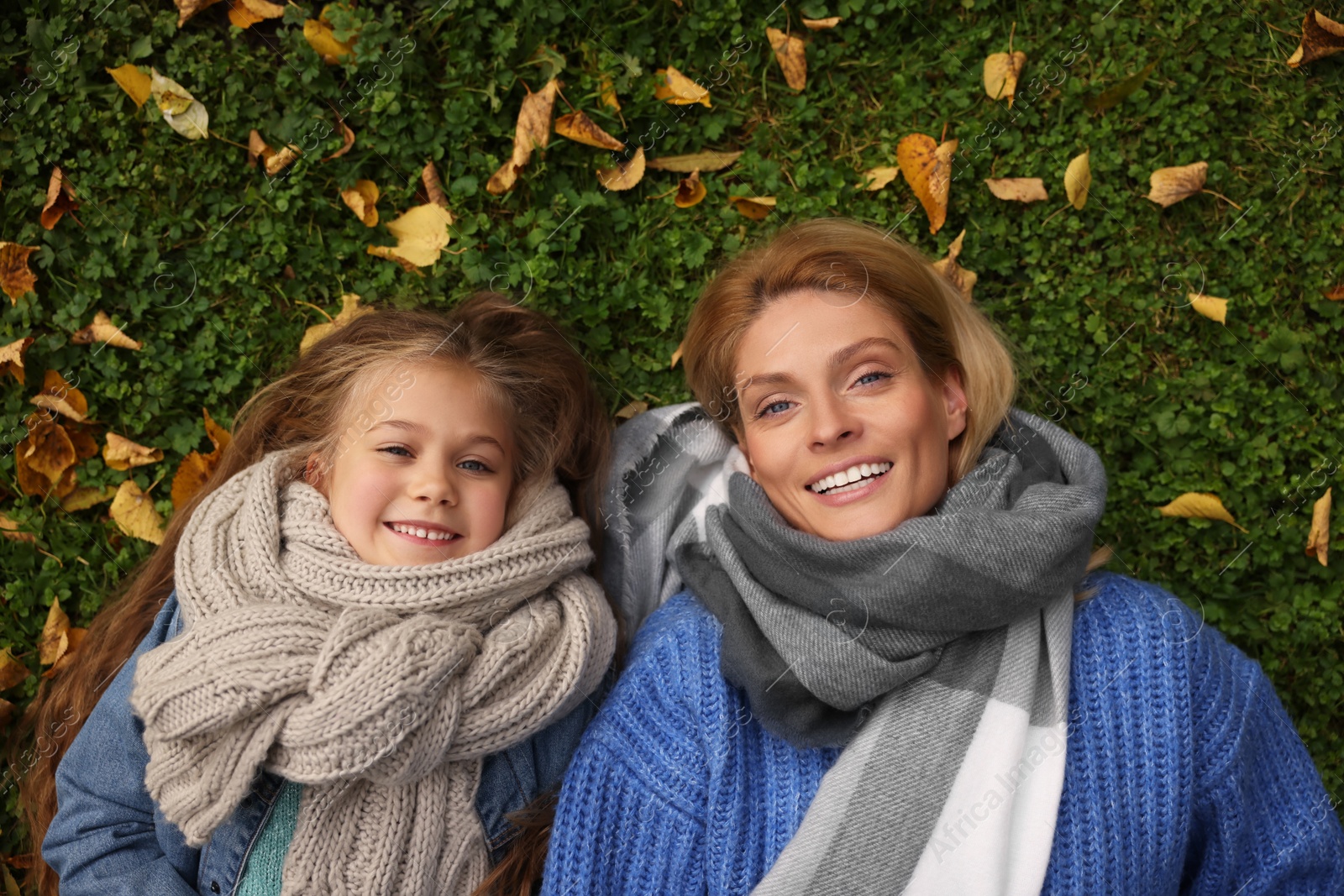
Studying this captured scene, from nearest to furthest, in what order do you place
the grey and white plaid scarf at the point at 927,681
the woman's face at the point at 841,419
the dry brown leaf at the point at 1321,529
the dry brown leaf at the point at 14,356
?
1. the grey and white plaid scarf at the point at 927,681
2. the woman's face at the point at 841,419
3. the dry brown leaf at the point at 1321,529
4. the dry brown leaf at the point at 14,356

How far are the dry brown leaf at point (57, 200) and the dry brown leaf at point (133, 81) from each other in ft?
1.16

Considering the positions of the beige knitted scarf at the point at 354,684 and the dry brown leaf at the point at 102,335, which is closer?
the beige knitted scarf at the point at 354,684

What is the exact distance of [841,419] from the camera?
254cm

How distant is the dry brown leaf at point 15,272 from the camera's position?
3.34 meters

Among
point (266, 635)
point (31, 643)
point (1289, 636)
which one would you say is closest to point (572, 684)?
point (266, 635)

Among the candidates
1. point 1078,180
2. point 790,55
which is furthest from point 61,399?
point 1078,180

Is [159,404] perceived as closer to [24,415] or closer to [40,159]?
[24,415]

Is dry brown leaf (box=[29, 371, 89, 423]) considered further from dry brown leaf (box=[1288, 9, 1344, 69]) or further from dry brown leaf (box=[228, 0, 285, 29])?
dry brown leaf (box=[1288, 9, 1344, 69])

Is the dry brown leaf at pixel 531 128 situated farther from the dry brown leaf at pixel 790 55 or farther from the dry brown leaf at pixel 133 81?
the dry brown leaf at pixel 133 81

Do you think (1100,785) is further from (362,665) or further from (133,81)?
(133,81)

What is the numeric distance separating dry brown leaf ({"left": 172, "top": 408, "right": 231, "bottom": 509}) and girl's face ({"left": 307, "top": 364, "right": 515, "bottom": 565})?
776 mm

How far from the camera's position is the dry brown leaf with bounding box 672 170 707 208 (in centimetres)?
343

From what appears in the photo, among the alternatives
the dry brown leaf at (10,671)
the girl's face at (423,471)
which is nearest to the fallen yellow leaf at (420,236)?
the girl's face at (423,471)

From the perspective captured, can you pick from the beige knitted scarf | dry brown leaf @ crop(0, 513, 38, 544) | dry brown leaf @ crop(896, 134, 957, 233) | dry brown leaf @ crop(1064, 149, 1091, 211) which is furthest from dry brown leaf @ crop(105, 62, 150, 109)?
dry brown leaf @ crop(1064, 149, 1091, 211)
